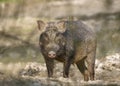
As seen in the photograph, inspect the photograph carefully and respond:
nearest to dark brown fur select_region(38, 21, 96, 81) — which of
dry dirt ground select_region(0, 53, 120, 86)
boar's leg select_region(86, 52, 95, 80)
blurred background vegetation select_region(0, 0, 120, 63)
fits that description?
boar's leg select_region(86, 52, 95, 80)

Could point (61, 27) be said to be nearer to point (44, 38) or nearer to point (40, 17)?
point (44, 38)

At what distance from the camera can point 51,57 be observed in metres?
9.29

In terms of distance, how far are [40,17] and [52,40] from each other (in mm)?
9575

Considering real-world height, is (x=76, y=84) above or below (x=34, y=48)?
above

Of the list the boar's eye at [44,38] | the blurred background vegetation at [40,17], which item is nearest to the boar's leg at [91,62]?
the boar's eye at [44,38]

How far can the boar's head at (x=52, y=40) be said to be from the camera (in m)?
9.36

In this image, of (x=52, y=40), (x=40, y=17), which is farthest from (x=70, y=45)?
(x=40, y=17)

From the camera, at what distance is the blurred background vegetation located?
16.5 meters

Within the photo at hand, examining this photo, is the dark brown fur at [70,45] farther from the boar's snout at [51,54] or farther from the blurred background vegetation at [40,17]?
the blurred background vegetation at [40,17]

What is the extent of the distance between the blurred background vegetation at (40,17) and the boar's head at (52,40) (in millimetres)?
6062

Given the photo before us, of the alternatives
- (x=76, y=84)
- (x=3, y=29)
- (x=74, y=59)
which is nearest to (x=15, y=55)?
(x=3, y=29)

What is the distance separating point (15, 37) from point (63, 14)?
7.44ft

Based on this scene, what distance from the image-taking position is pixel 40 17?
19.0 m

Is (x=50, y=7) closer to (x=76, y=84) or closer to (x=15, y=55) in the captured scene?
(x=15, y=55)
